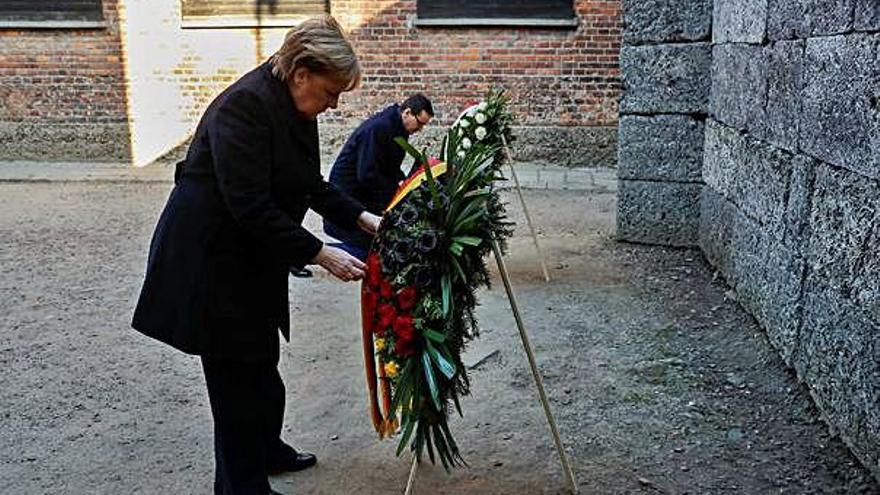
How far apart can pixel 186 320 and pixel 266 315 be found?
0.92ft

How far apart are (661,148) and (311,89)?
4.98 metres

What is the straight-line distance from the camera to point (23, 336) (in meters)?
5.44

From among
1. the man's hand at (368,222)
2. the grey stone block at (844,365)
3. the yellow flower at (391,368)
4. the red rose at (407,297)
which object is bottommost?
the grey stone block at (844,365)

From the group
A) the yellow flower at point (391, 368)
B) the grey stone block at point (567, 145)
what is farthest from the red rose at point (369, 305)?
the grey stone block at point (567, 145)

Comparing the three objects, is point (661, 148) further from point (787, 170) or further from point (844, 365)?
point (844, 365)

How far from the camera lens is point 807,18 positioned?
4.52 metres

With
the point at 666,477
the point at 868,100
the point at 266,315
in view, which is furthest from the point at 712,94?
the point at 266,315

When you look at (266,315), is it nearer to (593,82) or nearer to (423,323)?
(423,323)

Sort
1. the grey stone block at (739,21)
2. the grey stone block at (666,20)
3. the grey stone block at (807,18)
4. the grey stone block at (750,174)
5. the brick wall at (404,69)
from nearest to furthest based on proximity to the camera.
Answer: the grey stone block at (807,18)
the grey stone block at (750,174)
the grey stone block at (739,21)
the grey stone block at (666,20)
the brick wall at (404,69)

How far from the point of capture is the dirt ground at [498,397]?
362cm

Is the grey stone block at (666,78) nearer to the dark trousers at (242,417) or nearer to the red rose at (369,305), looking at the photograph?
the red rose at (369,305)

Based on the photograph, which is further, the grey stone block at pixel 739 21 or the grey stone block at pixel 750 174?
the grey stone block at pixel 739 21

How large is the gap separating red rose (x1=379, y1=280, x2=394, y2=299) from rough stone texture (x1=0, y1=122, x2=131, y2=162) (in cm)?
1084

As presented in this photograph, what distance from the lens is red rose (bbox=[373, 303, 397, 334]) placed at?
2.96 metres
